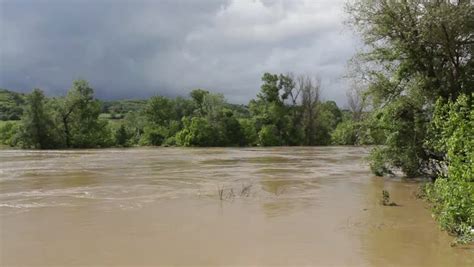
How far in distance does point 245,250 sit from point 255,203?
529 cm

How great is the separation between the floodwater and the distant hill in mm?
63110

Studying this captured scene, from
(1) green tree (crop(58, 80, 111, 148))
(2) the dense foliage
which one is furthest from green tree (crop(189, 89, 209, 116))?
(2) the dense foliage

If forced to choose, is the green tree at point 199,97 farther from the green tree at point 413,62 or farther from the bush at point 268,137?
the green tree at point 413,62

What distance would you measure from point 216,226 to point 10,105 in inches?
3399

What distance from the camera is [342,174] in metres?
23.2

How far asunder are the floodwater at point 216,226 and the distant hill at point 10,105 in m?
63.1

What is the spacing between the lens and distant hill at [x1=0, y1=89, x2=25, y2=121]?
79438 mm

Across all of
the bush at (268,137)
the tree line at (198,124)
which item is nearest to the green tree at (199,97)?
the tree line at (198,124)

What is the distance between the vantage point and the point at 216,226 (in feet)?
34.2

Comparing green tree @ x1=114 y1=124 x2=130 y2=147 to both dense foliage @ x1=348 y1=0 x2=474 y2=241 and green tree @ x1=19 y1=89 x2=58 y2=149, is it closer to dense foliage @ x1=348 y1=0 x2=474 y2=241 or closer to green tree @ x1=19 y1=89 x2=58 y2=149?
green tree @ x1=19 y1=89 x2=58 y2=149

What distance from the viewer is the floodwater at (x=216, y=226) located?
25.9ft

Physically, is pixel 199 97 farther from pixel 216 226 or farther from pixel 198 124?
pixel 216 226

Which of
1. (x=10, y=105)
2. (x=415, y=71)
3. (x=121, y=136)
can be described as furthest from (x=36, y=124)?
(x=415, y=71)

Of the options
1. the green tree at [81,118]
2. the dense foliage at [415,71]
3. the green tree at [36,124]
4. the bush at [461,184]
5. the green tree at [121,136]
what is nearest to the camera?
the bush at [461,184]
